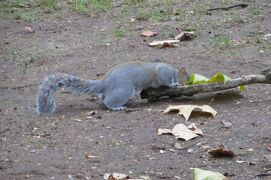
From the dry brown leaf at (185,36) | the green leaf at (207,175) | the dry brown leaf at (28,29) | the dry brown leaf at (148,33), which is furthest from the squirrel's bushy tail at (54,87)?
the dry brown leaf at (28,29)

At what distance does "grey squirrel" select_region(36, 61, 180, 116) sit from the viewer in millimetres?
6223

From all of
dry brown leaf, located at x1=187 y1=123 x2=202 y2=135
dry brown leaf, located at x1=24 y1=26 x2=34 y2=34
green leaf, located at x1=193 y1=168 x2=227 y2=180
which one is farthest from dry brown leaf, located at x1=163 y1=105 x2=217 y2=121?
dry brown leaf, located at x1=24 y1=26 x2=34 y2=34

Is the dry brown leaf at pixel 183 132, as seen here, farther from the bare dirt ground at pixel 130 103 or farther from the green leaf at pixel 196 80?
the green leaf at pixel 196 80

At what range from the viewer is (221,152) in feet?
15.5

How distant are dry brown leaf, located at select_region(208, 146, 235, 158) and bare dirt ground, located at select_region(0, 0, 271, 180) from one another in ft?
0.14

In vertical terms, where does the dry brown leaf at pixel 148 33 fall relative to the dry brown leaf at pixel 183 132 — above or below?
above

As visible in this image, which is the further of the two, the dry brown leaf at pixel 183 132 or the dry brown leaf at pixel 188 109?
the dry brown leaf at pixel 188 109

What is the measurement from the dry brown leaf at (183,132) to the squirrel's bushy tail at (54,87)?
1.24 metres

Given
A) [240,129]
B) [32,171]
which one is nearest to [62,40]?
[240,129]

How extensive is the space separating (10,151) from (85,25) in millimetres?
5780

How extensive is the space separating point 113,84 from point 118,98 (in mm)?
151

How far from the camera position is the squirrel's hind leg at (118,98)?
20.6ft

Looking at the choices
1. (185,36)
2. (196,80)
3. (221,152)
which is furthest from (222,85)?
(185,36)

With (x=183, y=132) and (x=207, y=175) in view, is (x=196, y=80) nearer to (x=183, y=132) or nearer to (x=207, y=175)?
(x=183, y=132)
